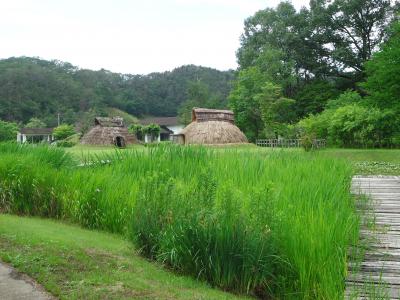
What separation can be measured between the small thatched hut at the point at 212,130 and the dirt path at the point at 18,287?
2658cm

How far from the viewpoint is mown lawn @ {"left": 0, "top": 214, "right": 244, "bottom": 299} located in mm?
3098

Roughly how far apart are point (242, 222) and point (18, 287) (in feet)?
5.79

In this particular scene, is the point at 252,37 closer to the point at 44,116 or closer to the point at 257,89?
the point at 257,89

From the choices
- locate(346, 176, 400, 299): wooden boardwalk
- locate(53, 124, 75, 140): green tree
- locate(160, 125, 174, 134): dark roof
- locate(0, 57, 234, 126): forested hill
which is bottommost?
locate(346, 176, 400, 299): wooden boardwalk

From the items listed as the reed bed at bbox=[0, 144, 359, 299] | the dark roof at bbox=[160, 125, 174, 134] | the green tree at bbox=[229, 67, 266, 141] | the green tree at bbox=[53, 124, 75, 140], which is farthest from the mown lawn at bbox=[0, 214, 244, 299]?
the dark roof at bbox=[160, 125, 174, 134]

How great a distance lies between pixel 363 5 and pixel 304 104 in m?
9.43

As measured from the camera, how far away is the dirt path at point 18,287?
116 inches

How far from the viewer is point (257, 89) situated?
33.6m

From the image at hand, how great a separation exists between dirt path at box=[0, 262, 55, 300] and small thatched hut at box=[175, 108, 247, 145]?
26582 mm

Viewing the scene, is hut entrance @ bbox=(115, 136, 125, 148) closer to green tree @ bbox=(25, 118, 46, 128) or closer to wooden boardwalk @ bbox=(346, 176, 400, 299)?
green tree @ bbox=(25, 118, 46, 128)

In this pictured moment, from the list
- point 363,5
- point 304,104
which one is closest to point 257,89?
point 304,104

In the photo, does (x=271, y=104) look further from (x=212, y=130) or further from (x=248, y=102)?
(x=212, y=130)

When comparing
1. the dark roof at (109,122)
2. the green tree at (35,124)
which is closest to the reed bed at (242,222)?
the dark roof at (109,122)

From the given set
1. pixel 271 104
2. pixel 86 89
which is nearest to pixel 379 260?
pixel 271 104
